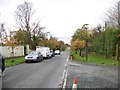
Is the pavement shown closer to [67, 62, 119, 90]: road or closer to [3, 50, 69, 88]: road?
[67, 62, 119, 90]: road

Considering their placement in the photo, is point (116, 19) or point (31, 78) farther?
point (116, 19)

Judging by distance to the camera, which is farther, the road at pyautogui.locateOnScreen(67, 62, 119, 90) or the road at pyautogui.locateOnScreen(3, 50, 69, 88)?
the road at pyautogui.locateOnScreen(3, 50, 69, 88)

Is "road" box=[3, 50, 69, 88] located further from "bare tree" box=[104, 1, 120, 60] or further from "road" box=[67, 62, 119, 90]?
"bare tree" box=[104, 1, 120, 60]

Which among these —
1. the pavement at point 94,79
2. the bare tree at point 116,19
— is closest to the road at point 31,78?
the pavement at point 94,79

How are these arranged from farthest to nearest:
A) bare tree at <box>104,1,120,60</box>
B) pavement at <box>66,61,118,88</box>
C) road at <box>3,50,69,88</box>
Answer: bare tree at <box>104,1,120,60</box> → road at <box>3,50,69,88</box> → pavement at <box>66,61,118,88</box>

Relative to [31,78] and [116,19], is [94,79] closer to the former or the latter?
[31,78]

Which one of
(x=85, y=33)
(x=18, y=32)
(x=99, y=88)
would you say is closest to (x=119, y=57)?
(x=18, y=32)

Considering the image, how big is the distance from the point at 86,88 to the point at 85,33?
75904mm

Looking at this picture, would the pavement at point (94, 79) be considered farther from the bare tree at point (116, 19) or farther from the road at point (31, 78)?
the bare tree at point (116, 19)

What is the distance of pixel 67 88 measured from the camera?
38.7ft

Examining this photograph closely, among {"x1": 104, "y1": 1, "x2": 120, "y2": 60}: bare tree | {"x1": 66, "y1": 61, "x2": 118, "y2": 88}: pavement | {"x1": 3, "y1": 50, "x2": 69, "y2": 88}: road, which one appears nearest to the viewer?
{"x1": 66, "y1": 61, "x2": 118, "y2": 88}: pavement

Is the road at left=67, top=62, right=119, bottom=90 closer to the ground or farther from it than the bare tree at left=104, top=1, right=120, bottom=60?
closer to the ground

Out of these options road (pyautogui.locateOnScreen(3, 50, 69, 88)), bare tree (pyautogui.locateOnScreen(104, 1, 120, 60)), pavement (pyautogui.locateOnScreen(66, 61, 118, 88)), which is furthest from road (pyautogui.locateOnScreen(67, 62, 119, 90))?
bare tree (pyautogui.locateOnScreen(104, 1, 120, 60))

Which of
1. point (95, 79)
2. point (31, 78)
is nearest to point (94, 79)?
point (95, 79)
